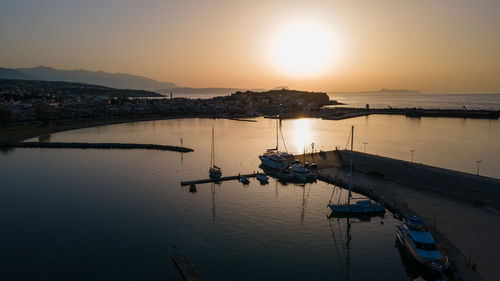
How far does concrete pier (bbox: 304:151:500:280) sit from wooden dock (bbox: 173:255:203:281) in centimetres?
1143

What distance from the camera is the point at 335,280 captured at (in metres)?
14.2

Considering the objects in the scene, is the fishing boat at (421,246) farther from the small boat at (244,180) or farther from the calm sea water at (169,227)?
the small boat at (244,180)

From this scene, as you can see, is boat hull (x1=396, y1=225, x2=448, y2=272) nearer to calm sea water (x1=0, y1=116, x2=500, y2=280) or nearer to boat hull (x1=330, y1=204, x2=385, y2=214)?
calm sea water (x1=0, y1=116, x2=500, y2=280)

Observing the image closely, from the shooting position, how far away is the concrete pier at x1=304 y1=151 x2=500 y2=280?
573 inches

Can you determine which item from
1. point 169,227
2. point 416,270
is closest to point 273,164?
point 169,227

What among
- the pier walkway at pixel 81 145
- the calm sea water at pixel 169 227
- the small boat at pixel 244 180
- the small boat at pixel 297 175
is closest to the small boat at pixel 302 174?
the small boat at pixel 297 175

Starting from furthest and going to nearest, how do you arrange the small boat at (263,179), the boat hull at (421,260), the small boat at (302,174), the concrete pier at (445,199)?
1. the small boat at (302,174)
2. the small boat at (263,179)
3. the concrete pier at (445,199)
4. the boat hull at (421,260)

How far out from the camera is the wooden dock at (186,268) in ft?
44.8

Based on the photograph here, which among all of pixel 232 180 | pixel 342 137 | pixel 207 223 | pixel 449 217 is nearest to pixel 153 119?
pixel 342 137

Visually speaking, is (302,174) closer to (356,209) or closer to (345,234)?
(356,209)

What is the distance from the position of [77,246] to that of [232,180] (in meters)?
15.1

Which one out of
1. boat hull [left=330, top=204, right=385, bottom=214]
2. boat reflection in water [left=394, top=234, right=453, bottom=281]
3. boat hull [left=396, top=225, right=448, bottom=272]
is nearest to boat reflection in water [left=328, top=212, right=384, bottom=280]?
boat hull [left=330, top=204, right=385, bottom=214]

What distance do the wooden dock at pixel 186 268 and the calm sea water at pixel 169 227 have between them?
0.47m

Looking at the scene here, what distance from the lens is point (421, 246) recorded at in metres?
14.8
